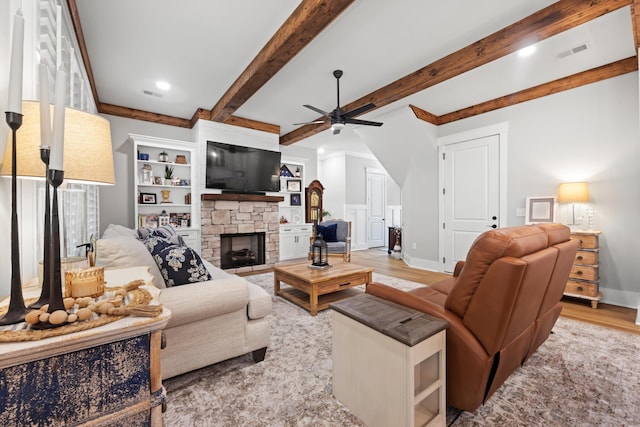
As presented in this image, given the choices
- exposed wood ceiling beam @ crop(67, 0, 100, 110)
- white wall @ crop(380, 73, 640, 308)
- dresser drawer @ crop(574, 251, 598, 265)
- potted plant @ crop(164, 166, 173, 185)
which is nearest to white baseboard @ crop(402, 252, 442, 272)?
white wall @ crop(380, 73, 640, 308)

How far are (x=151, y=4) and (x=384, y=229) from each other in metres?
7.16

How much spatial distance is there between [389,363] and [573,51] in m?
3.67

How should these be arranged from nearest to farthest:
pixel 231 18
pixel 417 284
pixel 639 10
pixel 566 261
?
pixel 566 261 → pixel 639 10 → pixel 231 18 → pixel 417 284

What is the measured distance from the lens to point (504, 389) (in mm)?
1672

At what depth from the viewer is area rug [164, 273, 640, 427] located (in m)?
1.45

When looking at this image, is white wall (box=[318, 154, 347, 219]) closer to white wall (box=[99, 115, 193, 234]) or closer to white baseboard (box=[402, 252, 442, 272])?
white baseboard (box=[402, 252, 442, 272])

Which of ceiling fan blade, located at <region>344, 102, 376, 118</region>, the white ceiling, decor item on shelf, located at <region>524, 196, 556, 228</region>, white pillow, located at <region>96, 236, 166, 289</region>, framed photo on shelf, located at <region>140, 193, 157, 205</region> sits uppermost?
the white ceiling

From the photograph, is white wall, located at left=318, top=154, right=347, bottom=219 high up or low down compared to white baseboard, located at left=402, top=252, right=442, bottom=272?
up

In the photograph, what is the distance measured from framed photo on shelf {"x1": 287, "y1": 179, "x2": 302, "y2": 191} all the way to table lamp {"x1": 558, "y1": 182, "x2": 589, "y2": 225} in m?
4.45

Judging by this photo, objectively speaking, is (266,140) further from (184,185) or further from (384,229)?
(384,229)

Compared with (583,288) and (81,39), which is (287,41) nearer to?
(81,39)

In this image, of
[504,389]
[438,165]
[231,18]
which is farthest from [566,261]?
[438,165]

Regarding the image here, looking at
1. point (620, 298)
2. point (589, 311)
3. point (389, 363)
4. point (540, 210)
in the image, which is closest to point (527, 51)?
point (540, 210)

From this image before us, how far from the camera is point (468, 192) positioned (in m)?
4.45
